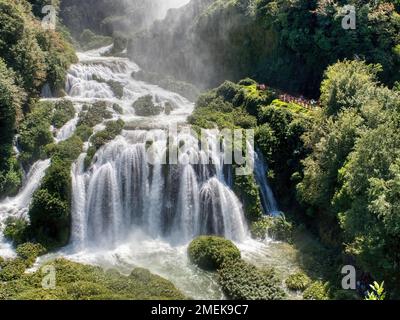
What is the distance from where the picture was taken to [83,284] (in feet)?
63.9

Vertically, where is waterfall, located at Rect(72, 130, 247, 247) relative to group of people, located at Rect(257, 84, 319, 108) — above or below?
below

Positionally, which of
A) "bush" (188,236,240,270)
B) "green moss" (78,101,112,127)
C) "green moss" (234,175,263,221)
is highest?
"green moss" (78,101,112,127)

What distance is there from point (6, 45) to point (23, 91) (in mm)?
3731

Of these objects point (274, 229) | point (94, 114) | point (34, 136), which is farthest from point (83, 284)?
point (94, 114)

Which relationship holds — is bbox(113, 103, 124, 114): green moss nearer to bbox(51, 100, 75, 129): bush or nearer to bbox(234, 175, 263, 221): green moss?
bbox(51, 100, 75, 129): bush

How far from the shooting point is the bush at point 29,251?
23.4m

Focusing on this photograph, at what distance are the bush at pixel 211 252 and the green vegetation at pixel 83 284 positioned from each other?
355cm

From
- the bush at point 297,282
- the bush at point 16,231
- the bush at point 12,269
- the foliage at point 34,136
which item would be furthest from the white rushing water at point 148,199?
the bush at point 297,282

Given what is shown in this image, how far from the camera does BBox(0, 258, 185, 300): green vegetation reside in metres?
18.9

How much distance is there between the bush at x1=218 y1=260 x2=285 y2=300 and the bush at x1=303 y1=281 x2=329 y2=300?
130 centimetres

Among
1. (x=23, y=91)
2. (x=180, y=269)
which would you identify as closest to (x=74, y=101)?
(x=23, y=91)

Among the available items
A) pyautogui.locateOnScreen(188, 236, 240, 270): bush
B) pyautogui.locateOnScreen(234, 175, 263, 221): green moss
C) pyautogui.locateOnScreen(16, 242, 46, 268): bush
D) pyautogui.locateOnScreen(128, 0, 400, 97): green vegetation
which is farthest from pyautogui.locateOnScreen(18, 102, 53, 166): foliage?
pyautogui.locateOnScreen(128, 0, 400, 97): green vegetation

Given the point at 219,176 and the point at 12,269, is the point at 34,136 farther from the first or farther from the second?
the point at 219,176

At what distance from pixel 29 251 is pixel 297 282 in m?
15.2
